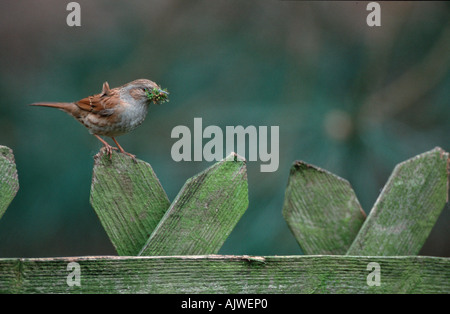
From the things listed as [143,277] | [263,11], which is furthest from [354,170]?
[143,277]

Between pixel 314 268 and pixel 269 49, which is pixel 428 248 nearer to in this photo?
pixel 269 49

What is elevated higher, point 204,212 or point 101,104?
point 101,104

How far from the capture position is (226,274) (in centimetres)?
179

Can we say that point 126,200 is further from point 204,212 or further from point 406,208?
point 406,208

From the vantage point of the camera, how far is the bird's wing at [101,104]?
8.00 feet

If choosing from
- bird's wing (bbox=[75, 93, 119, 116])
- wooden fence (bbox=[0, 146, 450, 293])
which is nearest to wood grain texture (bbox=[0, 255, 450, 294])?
wooden fence (bbox=[0, 146, 450, 293])

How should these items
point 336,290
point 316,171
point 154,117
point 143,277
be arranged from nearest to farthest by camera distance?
point 143,277
point 336,290
point 316,171
point 154,117

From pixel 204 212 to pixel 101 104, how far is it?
2.80 ft

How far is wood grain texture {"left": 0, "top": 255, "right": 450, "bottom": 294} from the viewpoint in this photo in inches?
67.4

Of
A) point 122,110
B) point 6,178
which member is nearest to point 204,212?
point 6,178

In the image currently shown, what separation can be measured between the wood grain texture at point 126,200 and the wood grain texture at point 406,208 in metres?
0.72

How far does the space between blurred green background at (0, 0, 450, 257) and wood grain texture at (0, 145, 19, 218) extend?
1353mm

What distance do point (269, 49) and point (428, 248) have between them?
4.72 ft

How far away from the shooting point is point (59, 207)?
316 centimetres
